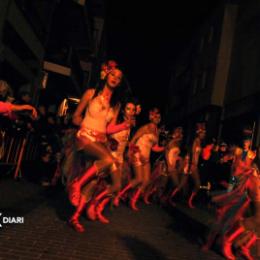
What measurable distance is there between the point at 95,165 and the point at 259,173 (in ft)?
7.02

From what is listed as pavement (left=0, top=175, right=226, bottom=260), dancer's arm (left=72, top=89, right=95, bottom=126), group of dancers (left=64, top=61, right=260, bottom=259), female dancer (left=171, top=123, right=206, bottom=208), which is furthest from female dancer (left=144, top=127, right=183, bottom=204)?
dancer's arm (left=72, top=89, right=95, bottom=126)

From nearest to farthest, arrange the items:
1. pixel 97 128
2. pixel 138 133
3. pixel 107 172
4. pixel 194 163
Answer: pixel 97 128 → pixel 107 172 → pixel 138 133 → pixel 194 163

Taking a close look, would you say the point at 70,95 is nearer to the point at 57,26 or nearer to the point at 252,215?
the point at 57,26

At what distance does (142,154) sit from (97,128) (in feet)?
10.8

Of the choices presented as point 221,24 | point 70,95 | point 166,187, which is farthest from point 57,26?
point 166,187

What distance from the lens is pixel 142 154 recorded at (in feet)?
27.8

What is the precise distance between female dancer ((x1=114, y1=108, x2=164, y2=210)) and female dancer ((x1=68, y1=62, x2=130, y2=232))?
2638mm

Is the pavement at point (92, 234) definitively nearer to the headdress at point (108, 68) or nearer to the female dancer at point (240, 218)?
the female dancer at point (240, 218)

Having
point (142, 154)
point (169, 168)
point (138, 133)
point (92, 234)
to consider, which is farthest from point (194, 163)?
point (92, 234)

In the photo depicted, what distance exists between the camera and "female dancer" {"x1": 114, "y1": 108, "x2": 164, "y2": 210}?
331 inches

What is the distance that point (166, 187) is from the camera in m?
11.0

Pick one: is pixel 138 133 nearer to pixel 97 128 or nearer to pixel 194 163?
pixel 194 163

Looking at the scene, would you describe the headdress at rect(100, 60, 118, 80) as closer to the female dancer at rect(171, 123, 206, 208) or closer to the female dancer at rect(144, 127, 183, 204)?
the female dancer at rect(144, 127, 183, 204)

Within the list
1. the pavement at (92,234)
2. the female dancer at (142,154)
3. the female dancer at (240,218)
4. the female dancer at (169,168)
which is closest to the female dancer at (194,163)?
the female dancer at (169,168)
